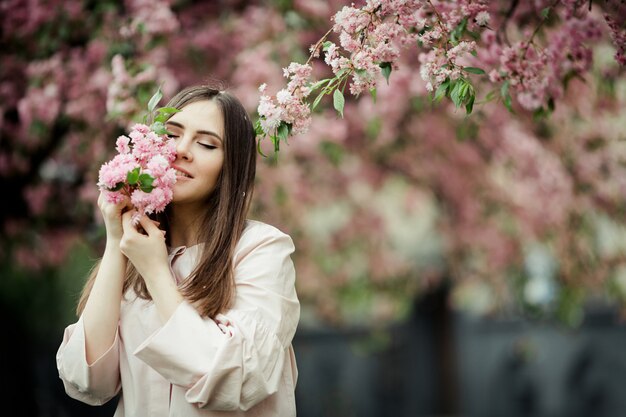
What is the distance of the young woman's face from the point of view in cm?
197

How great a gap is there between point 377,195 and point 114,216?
22.5ft

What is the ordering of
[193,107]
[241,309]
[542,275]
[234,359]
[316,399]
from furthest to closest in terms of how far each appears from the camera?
[316,399]
[542,275]
[193,107]
[241,309]
[234,359]

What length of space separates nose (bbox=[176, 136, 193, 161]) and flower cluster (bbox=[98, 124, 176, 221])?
0.06 meters

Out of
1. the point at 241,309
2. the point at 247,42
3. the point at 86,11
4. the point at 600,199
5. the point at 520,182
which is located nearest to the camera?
the point at 241,309

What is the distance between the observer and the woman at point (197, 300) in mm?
1714

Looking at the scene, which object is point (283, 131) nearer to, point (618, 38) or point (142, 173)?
point (142, 173)

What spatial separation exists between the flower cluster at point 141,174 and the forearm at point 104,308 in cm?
15

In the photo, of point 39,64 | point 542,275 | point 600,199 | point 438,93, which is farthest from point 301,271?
point 438,93

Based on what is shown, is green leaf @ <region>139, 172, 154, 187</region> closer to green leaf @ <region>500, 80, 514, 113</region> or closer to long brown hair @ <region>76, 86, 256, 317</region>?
long brown hair @ <region>76, 86, 256, 317</region>

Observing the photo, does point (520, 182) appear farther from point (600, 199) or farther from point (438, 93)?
point (438, 93)

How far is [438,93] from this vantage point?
6.95 ft

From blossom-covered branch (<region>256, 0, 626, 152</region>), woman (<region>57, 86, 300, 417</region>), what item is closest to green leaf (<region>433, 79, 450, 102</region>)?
blossom-covered branch (<region>256, 0, 626, 152</region>)

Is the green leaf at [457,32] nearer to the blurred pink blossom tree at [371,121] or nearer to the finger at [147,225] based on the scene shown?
the blurred pink blossom tree at [371,121]

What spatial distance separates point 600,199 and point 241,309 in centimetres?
478
